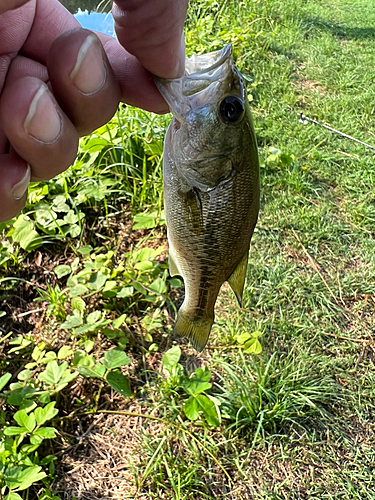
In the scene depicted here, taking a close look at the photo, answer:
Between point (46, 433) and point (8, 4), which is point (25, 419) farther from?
point (8, 4)

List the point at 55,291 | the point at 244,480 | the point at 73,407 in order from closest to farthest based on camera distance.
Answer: the point at 244,480 < the point at 73,407 < the point at 55,291

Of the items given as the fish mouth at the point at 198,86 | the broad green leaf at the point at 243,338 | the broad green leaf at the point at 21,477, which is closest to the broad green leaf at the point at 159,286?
the broad green leaf at the point at 243,338

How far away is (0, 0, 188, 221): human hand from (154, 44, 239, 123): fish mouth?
4cm

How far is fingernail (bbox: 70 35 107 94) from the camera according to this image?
117cm

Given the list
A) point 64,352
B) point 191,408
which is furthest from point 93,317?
point 191,408

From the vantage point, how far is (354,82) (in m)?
5.40

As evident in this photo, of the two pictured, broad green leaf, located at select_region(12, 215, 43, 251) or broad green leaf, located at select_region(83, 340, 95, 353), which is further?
broad green leaf, located at select_region(12, 215, 43, 251)

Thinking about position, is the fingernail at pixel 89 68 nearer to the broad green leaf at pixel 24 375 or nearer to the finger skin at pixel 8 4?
A: the finger skin at pixel 8 4

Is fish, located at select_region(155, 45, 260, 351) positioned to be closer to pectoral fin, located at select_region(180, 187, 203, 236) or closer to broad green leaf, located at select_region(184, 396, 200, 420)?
pectoral fin, located at select_region(180, 187, 203, 236)

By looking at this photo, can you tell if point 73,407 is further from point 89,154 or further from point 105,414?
point 89,154

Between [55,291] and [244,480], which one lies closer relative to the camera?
[244,480]

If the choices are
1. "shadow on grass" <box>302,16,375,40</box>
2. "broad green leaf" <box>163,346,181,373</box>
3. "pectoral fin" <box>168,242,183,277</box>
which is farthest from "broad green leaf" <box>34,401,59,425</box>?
"shadow on grass" <box>302,16,375,40</box>

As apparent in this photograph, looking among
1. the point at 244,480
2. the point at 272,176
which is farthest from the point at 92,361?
the point at 272,176

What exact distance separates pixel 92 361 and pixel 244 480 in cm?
95
